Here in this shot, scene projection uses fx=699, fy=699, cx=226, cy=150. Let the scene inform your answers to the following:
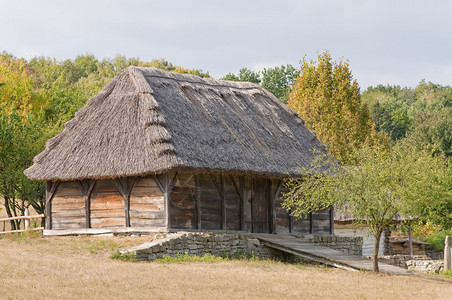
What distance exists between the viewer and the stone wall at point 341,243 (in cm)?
2882

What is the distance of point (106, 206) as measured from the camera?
24.4 metres

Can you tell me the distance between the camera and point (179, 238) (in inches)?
852

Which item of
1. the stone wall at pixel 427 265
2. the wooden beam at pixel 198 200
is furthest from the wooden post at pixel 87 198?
the stone wall at pixel 427 265

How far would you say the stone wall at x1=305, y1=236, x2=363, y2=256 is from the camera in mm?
28816

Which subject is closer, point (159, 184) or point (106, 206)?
point (159, 184)

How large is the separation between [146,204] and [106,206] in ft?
5.67

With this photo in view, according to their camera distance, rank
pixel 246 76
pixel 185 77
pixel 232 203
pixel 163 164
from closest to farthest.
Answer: pixel 163 164, pixel 232 203, pixel 185 77, pixel 246 76

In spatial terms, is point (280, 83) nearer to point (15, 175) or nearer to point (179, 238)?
point (15, 175)

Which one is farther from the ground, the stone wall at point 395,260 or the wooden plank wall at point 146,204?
the wooden plank wall at point 146,204

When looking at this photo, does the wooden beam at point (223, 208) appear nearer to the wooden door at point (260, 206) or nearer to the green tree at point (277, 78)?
the wooden door at point (260, 206)

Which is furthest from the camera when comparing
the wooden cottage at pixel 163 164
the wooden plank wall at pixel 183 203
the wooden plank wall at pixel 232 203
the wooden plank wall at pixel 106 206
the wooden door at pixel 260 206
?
the wooden door at pixel 260 206

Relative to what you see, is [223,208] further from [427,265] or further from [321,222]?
[427,265]

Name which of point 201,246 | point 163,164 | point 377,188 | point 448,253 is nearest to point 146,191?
point 163,164

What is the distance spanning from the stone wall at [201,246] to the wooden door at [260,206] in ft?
8.67
